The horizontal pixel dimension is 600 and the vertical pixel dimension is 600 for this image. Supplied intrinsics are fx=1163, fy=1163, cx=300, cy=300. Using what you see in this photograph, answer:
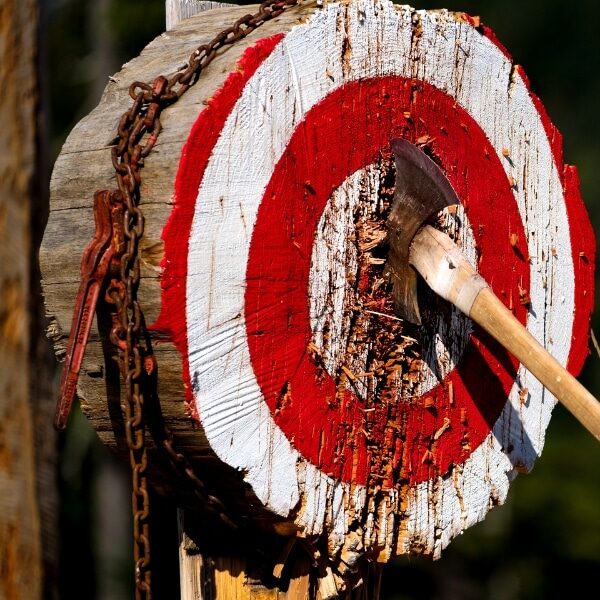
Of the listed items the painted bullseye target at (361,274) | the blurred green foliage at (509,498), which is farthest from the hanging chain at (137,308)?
the blurred green foliage at (509,498)

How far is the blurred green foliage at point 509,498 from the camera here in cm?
893

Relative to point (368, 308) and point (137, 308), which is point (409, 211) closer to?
point (368, 308)

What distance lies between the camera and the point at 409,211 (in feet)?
6.77

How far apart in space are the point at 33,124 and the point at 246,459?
0.66 metres

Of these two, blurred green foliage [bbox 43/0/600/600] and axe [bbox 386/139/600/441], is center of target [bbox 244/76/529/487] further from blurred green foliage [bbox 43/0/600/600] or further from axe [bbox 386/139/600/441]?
blurred green foliage [bbox 43/0/600/600]

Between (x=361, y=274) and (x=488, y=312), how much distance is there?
23 centimetres

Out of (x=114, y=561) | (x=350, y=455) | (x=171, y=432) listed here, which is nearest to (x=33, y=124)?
(x=171, y=432)

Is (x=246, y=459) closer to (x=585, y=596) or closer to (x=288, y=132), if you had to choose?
(x=288, y=132)

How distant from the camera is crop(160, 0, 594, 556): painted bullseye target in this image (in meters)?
1.77

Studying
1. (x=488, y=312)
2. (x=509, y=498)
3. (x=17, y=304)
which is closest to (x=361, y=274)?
(x=488, y=312)

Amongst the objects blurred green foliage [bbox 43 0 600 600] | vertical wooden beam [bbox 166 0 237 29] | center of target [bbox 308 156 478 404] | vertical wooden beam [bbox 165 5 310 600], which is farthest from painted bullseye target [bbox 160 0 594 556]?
blurred green foliage [bbox 43 0 600 600]

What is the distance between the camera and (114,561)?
9469mm

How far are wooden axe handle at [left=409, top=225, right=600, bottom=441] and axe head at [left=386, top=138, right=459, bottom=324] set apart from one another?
2 centimetres

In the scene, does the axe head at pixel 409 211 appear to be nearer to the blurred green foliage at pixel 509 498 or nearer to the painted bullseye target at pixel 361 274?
the painted bullseye target at pixel 361 274
